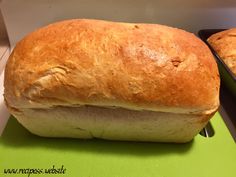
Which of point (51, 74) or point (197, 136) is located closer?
point (51, 74)

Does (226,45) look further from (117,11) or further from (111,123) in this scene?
(111,123)

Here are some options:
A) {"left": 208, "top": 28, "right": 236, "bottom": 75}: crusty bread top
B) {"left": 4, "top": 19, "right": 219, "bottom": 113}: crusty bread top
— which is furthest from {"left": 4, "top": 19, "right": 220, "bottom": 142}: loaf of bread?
{"left": 208, "top": 28, "right": 236, "bottom": 75}: crusty bread top

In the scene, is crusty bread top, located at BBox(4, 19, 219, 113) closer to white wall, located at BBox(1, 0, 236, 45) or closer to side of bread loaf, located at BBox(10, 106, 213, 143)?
side of bread loaf, located at BBox(10, 106, 213, 143)

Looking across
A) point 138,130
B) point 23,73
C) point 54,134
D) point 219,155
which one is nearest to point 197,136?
point 219,155

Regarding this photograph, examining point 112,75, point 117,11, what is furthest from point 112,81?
point 117,11

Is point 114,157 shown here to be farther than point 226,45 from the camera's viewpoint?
No

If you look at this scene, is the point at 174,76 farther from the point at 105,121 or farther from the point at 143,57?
the point at 105,121
